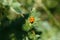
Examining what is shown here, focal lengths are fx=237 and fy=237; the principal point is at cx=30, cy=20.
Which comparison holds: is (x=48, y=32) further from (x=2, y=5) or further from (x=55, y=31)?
(x=2, y=5)

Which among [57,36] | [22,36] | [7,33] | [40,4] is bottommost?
[22,36]

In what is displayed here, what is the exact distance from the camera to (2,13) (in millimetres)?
1893

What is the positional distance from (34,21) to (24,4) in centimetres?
38

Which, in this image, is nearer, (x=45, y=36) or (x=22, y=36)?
(x=22, y=36)

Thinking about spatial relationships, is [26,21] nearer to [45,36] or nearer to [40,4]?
[45,36]

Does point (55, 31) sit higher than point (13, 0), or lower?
higher

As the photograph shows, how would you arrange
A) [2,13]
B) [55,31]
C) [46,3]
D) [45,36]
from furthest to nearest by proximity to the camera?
1. [46,3]
2. [55,31]
3. [45,36]
4. [2,13]

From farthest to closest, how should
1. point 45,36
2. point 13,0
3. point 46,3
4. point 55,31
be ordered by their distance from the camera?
point 46,3 → point 55,31 → point 45,36 → point 13,0

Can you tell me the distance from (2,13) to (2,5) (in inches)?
4.1

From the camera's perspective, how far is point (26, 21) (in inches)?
71.4

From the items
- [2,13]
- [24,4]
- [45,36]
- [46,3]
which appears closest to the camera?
[2,13]

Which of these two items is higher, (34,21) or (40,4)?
(40,4)

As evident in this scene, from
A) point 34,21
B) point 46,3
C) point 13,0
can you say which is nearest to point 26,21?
point 34,21

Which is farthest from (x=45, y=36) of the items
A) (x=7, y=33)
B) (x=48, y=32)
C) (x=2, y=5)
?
(x=2, y=5)
